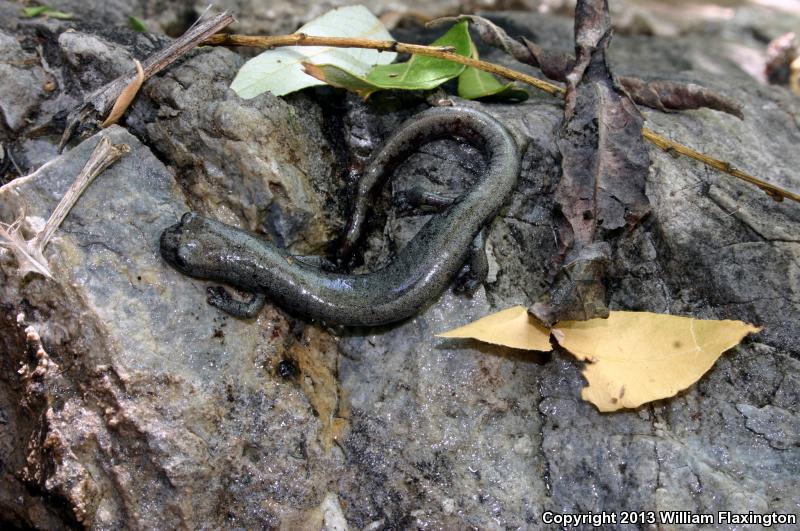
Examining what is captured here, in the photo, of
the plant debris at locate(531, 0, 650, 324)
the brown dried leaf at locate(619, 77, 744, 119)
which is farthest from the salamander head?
the brown dried leaf at locate(619, 77, 744, 119)

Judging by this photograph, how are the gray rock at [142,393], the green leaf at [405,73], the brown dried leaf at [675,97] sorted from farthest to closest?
the brown dried leaf at [675,97], the green leaf at [405,73], the gray rock at [142,393]

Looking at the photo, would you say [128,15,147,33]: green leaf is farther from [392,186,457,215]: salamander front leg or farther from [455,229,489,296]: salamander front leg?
[455,229,489,296]: salamander front leg

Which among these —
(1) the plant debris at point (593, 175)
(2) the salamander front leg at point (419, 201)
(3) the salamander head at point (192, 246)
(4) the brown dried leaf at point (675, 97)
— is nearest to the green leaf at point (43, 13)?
→ (3) the salamander head at point (192, 246)

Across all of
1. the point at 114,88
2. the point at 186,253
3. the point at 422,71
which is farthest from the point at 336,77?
the point at 186,253

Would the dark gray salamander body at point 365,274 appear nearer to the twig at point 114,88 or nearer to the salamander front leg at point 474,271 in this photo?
the salamander front leg at point 474,271

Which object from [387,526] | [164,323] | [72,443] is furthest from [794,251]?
[72,443]

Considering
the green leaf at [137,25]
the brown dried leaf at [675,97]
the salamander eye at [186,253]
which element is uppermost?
the green leaf at [137,25]
